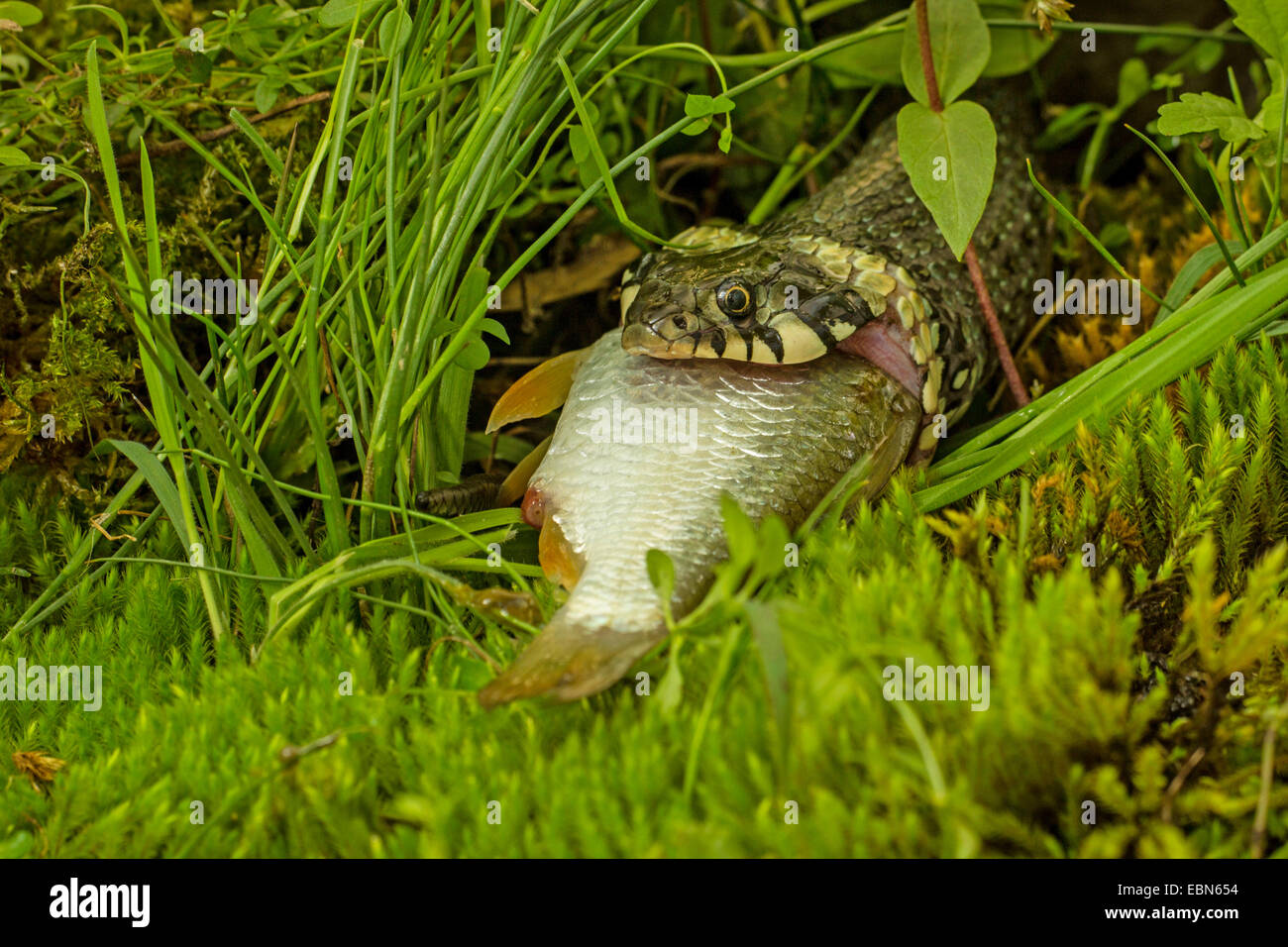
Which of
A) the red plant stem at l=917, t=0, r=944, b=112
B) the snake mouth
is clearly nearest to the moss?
the snake mouth

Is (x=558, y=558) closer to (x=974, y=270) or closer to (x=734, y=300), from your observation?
(x=734, y=300)

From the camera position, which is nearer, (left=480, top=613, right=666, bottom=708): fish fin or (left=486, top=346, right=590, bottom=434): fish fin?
(left=480, top=613, right=666, bottom=708): fish fin

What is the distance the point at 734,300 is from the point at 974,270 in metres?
0.58

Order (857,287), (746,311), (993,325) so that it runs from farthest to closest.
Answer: (993,325)
(857,287)
(746,311)

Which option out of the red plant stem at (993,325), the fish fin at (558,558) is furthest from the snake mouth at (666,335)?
the red plant stem at (993,325)

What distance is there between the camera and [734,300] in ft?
4.88

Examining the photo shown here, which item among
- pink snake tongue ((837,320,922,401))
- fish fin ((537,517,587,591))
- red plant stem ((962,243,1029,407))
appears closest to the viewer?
fish fin ((537,517,587,591))

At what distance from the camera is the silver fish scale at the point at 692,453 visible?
4.24 ft

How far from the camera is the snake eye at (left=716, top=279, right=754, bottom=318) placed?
4.88 ft

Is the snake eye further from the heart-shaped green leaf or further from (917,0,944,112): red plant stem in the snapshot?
(917,0,944,112): red plant stem

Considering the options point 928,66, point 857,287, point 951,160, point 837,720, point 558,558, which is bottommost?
point 837,720

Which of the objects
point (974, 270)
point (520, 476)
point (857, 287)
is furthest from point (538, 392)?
point (974, 270)

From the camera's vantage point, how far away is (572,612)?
1.17 metres
